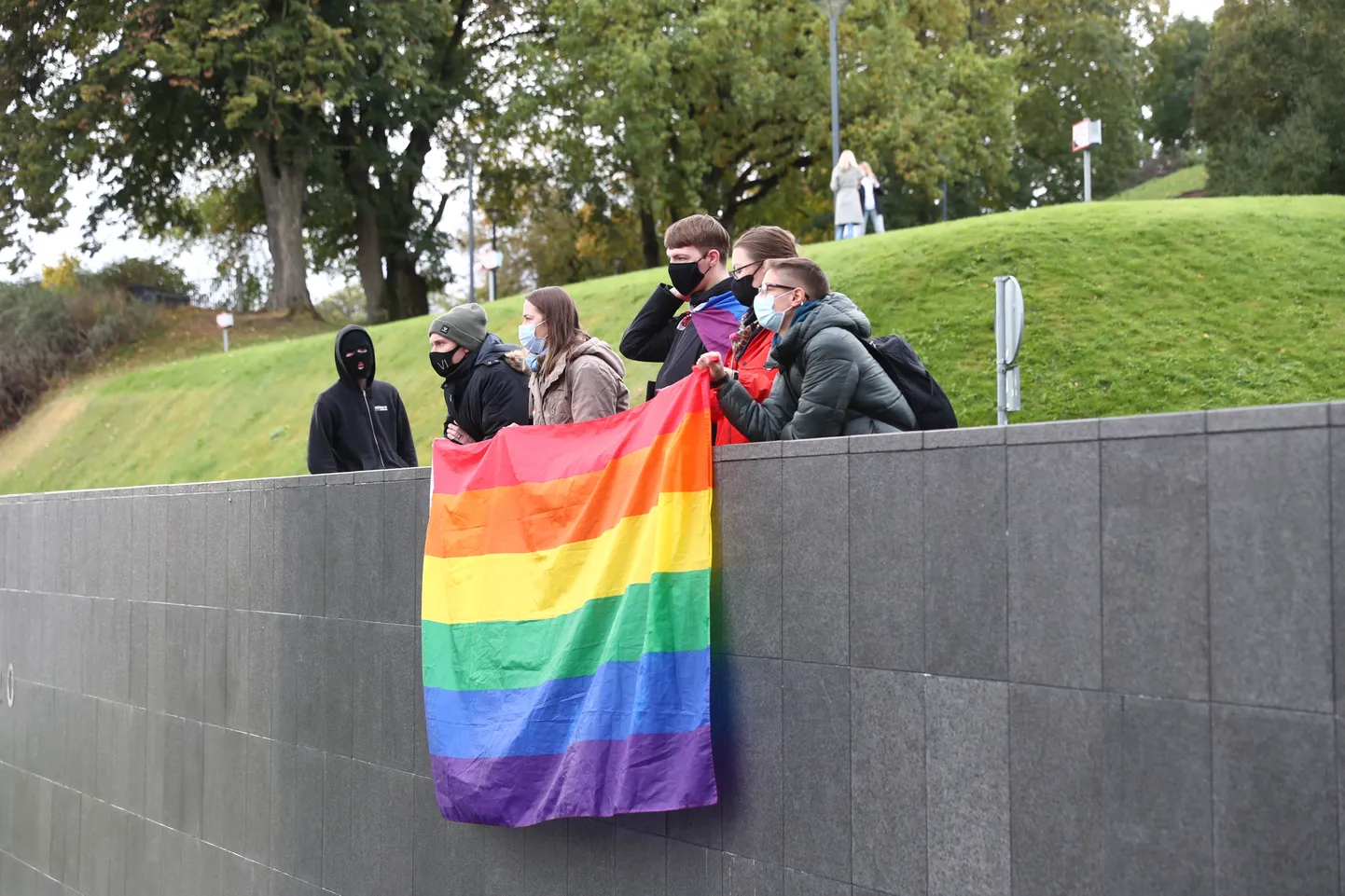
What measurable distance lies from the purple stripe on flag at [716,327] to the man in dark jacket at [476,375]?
4.20 ft

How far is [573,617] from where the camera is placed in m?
5.71

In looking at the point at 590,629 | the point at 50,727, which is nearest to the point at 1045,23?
the point at 50,727

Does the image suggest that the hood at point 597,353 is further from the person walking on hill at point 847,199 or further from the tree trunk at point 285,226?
the tree trunk at point 285,226

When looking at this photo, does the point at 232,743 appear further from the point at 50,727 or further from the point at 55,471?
the point at 55,471

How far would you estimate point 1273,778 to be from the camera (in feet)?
11.5

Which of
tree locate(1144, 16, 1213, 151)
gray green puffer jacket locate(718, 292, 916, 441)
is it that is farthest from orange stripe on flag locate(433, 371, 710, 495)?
tree locate(1144, 16, 1213, 151)

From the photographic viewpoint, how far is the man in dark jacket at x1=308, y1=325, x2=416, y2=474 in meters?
8.79

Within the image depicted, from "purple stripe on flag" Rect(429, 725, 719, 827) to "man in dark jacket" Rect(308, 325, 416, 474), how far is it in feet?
9.25

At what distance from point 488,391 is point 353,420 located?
82.0 inches

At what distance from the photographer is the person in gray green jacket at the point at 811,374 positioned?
505 cm

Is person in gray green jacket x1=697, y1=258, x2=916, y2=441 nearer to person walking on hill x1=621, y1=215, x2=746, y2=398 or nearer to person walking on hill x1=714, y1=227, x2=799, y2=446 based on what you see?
person walking on hill x1=714, y1=227, x2=799, y2=446

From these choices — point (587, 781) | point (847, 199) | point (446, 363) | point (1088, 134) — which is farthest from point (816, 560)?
point (847, 199)

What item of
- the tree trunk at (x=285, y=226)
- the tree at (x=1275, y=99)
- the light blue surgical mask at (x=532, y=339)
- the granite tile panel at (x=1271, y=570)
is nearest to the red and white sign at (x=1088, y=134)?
Result: the light blue surgical mask at (x=532, y=339)

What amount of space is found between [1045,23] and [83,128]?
29.4 metres
